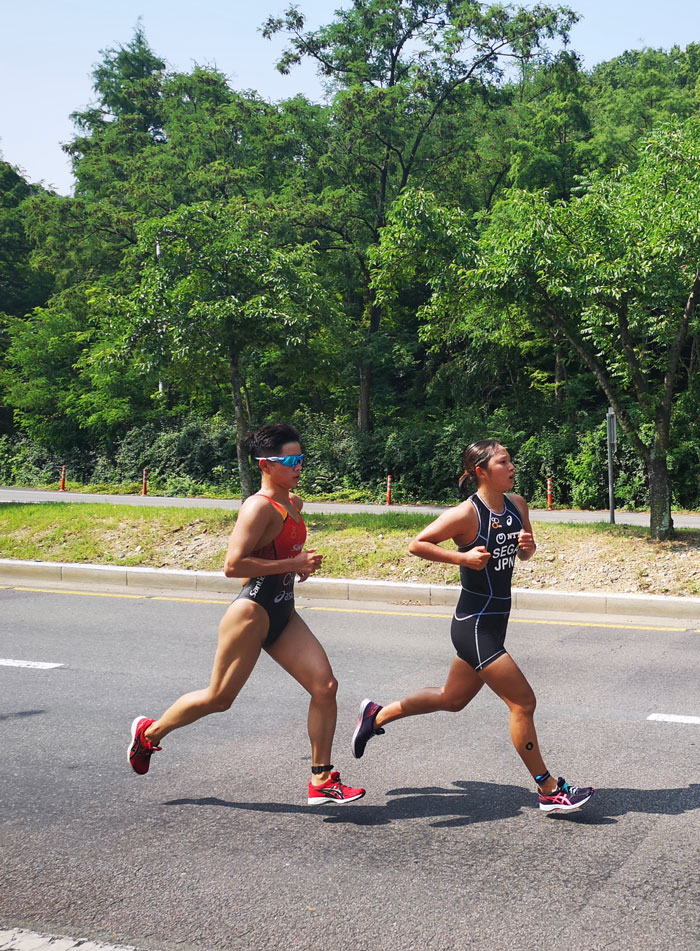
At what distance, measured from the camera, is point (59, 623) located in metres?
10.4

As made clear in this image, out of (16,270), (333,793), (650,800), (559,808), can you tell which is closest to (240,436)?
(333,793)

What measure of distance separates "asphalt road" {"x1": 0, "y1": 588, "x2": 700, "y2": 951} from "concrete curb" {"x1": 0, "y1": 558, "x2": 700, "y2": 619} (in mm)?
2010

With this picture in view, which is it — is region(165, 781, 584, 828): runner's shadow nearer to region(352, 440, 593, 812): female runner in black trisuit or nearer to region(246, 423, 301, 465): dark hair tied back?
region(352, 440, 593, 812): female runner in black trisuit

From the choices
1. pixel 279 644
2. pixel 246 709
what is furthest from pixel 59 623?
pixel 279 644

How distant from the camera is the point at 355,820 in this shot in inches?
191

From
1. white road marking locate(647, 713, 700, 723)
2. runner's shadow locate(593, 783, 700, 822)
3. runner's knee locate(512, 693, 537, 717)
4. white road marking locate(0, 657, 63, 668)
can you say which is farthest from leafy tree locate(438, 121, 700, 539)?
runner's knee locate(512, 693, 537, 717)

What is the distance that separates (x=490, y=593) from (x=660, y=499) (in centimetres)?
872

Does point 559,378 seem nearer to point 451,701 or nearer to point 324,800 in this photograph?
point 451,701

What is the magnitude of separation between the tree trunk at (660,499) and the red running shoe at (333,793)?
8.58 metres

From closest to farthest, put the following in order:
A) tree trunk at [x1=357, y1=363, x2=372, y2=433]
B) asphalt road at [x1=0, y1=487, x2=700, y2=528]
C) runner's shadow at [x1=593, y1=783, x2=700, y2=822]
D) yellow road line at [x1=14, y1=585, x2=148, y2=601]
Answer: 1. runner's shadow at [x1=593, y1=783, x2=700, y2=822]
2. yellow road line at [x1=14, y1=585, x2=148, y2=601]
3. asphalt road at [x1=0, y1=487, x2=700, y2=528]
4. tree trunk at [x1=357, y1=363, x2=372, y2=433]

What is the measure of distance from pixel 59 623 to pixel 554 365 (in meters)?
27.3

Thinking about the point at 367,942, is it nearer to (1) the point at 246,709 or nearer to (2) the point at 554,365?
(1) the point at 246,709

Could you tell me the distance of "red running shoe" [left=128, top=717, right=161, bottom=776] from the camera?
532cm

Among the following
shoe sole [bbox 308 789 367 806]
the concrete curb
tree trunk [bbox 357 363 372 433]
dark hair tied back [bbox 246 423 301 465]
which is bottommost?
shoe sole [bbox 308 789 367 806]
